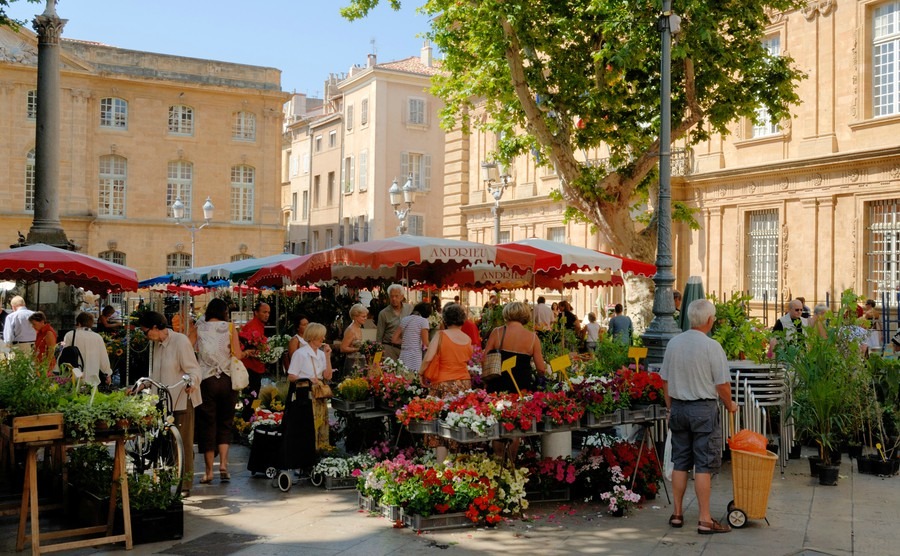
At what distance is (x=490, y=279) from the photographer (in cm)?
1770

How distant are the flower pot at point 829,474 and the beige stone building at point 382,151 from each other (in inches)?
1546

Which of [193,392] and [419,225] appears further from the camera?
[419,225]

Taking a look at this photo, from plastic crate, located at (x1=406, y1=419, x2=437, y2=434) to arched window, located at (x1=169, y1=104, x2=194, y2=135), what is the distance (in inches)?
1578

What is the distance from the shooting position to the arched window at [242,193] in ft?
153

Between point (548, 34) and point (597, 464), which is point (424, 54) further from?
point (597, 464)

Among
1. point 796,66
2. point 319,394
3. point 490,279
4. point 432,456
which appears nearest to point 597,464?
point 432,456

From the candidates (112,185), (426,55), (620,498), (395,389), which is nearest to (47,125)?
(395,389)

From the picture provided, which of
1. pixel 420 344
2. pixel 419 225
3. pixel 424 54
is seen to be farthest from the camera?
pixel 424 54

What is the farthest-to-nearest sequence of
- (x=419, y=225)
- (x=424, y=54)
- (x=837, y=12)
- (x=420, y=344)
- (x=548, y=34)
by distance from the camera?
(x=424, y=54) → (x=419, y=225) → (x=837, y=12) → (x=548, y=34) → (x=420, y=344)

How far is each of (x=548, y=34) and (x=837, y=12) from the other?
9060mm

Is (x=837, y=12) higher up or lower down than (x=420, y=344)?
higher up

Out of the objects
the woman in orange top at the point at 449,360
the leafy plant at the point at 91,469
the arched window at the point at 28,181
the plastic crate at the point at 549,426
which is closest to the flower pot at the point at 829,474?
the plastic crate at the point at 549,426

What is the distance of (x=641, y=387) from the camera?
28.3ft

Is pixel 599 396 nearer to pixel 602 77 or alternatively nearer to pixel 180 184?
pixel 602 77
